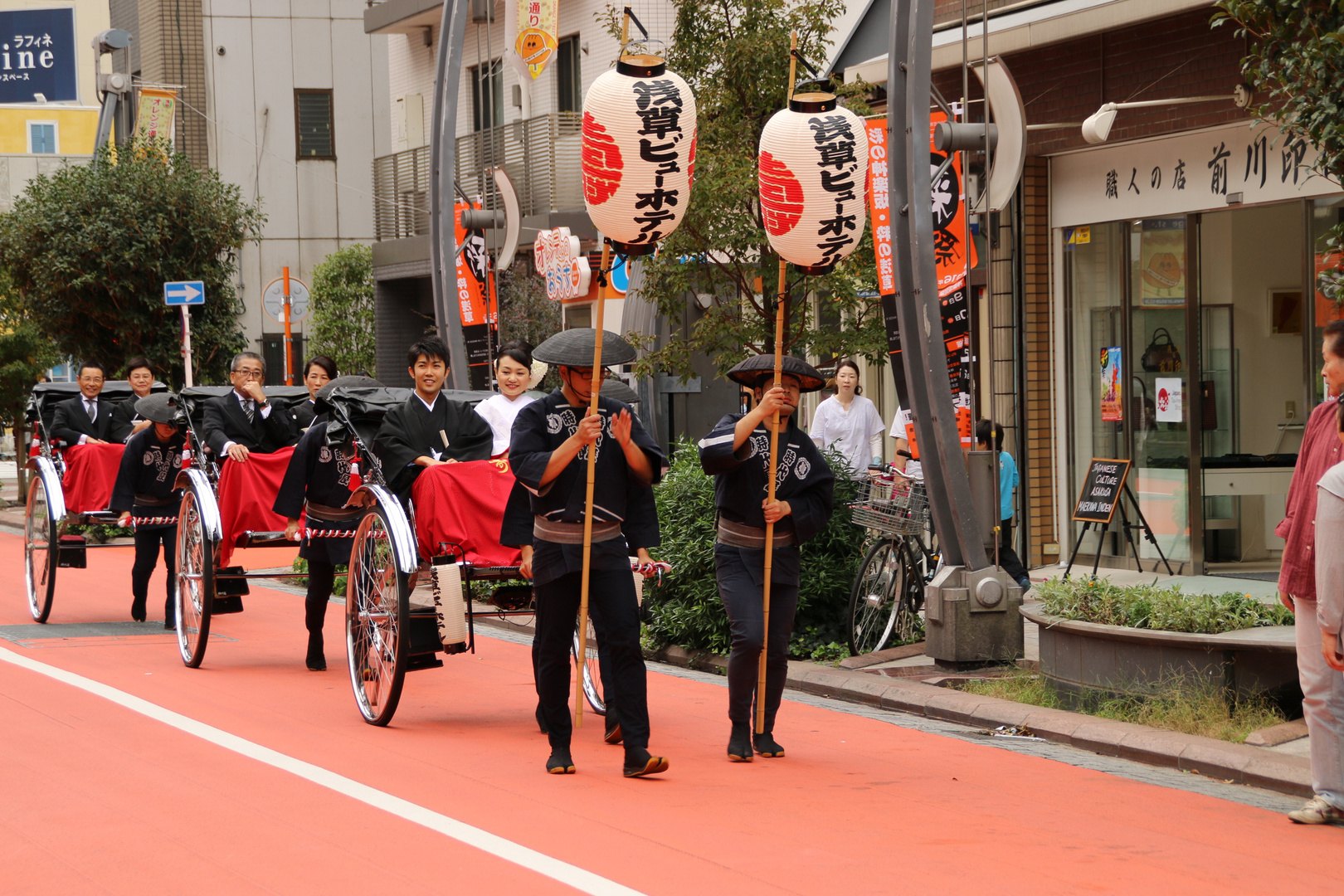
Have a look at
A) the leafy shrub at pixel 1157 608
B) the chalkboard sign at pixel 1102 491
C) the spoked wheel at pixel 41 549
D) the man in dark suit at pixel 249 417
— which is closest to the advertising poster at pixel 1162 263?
the chalkboard sign at pixel 1102 491

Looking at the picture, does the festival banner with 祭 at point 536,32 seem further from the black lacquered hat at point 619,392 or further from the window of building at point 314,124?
the window of building at point 314,124

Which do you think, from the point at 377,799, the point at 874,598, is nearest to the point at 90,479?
the point at 874,598

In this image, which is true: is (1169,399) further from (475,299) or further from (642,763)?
(642,763)

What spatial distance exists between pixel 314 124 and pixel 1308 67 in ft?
109

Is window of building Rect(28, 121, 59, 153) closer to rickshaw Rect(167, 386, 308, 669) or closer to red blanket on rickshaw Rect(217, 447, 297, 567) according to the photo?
rickshaw Rect(167, 386, 308, 669)

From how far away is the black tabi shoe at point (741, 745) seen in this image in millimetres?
7777

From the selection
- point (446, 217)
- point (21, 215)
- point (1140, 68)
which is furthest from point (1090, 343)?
point (21, 215)

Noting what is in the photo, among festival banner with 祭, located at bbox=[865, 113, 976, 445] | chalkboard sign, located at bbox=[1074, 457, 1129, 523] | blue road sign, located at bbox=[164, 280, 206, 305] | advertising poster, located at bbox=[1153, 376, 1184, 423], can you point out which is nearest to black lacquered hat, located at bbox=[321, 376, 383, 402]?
festival banner with 祭, located at bbox=[865, 113, 976, 445]

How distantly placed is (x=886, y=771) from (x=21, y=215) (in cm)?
2172

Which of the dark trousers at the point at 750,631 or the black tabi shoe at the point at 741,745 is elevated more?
the dark trousers at the point at 750,631

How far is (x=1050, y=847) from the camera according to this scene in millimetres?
6129

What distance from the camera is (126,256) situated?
24781 millimetres

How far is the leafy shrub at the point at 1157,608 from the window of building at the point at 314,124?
3162 cm

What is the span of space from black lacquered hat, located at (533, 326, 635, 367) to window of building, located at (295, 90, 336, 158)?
31.8 metres
